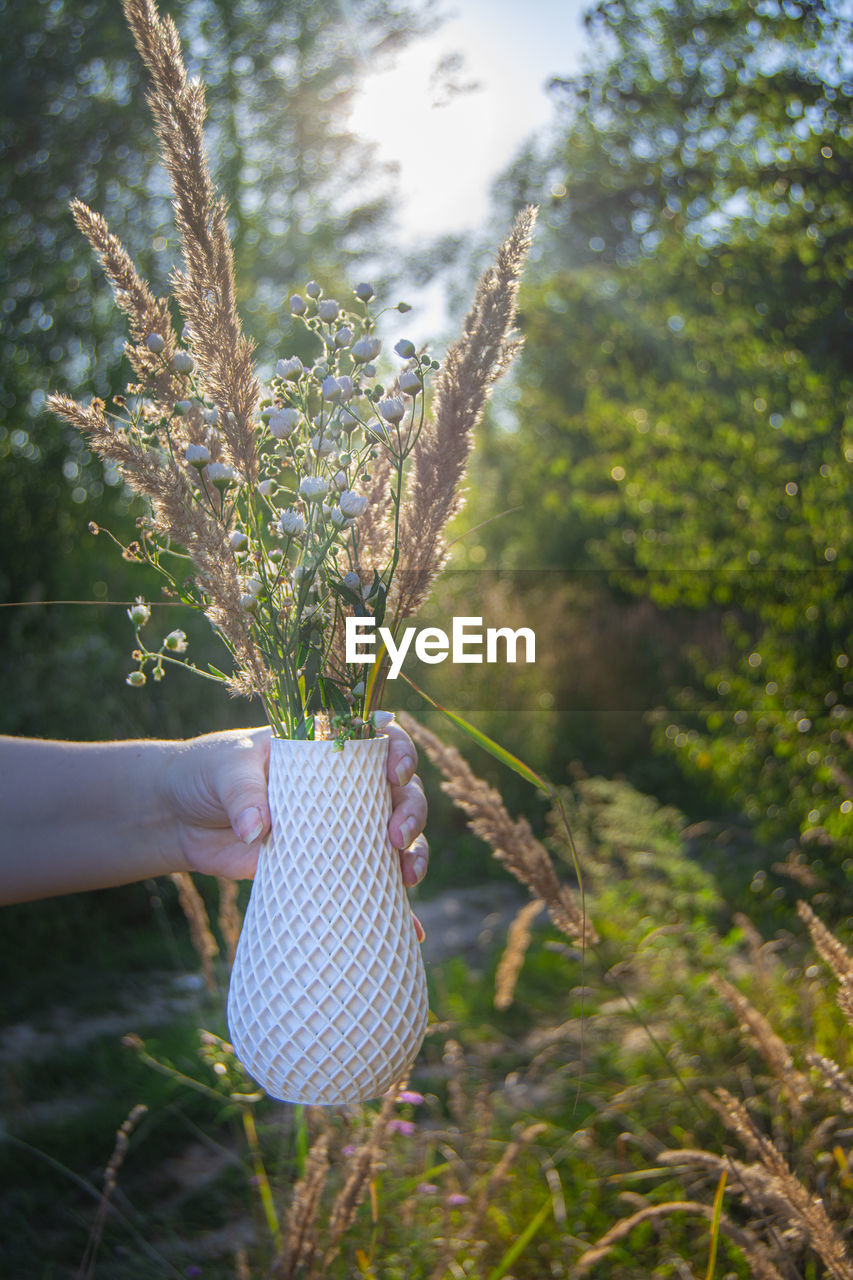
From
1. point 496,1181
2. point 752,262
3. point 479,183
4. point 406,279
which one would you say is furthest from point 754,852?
point 479,183

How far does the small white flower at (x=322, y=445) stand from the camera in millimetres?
999

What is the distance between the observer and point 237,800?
41.9 inches

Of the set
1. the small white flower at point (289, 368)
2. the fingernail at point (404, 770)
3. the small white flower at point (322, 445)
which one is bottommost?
the fingernail at point (404, 770)

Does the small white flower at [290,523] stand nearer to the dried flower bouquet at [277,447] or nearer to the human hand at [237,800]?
the dried flower bouquet at [277,447]

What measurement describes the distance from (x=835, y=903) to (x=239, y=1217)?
1.86 metres

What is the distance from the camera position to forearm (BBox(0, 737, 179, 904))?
1.27m

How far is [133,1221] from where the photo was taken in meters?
2.06

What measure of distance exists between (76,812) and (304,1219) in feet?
2.07

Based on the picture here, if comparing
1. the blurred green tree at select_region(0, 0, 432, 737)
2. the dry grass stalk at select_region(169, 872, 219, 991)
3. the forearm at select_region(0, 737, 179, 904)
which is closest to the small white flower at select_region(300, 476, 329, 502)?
the forearm at select_region(0, 737, 179, 904)

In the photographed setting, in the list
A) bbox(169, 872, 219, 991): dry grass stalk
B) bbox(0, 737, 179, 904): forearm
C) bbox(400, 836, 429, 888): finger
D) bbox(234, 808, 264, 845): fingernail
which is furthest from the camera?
bbox(169, 872, 219, 991): dry grass stalk

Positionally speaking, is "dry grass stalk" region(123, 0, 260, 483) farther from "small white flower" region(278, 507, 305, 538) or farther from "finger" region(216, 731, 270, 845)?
"finger" region(216, 731, 270, 845)

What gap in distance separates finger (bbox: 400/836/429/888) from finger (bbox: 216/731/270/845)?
0.20 meters

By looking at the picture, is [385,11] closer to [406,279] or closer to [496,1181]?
[406,279]

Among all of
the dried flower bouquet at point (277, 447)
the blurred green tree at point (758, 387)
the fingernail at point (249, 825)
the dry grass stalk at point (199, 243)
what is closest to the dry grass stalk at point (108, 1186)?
the fingernail at point (249, 825)
